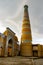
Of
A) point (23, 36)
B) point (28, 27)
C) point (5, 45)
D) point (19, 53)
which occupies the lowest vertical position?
point (19, 53)

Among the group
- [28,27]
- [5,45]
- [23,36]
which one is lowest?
[5,45]

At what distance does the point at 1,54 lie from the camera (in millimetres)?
22406

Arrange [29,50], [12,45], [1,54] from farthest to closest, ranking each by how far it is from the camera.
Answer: [29,50], [12,45], [1,54]

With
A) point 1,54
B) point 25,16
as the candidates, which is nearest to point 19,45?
point 25,16

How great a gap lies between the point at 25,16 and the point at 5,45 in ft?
44.7

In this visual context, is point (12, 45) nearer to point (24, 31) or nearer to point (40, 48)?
point (24, 31)

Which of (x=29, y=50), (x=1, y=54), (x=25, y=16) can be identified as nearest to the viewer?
(x=1, y=54)

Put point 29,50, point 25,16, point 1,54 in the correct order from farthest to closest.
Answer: point 25,16 → point 29,50 → point 1,54

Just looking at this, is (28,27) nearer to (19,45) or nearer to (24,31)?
(24,31)

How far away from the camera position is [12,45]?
92.3 feet

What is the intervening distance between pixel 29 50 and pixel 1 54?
35.8 ft

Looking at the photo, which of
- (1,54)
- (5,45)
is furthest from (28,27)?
(1,54)

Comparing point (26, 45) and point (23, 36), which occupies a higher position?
point (23, 36)

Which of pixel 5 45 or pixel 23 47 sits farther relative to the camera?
pixel 23 47
